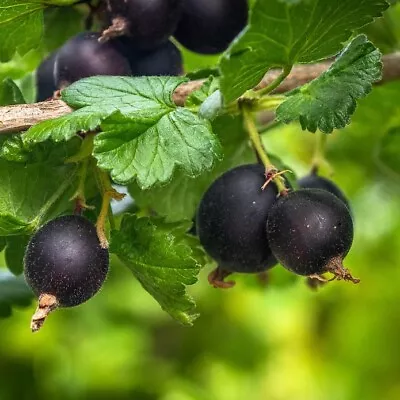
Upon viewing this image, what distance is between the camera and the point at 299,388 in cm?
295

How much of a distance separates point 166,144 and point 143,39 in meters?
0.23

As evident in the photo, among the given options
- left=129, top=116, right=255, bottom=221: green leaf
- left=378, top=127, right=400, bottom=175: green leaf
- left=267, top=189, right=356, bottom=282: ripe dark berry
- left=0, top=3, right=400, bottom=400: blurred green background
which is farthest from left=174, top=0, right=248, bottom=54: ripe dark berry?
left=0, top=3, right=400, bottom=400: blurred green background

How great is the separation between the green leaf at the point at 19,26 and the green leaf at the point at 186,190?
24 cm

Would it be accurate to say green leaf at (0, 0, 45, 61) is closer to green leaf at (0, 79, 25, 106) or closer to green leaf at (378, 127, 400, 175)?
green leaf at (0, 79, 25, 106)

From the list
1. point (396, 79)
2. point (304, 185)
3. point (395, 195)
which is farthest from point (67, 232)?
point (395, 195)

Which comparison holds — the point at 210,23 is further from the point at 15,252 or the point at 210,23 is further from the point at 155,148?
the point at 15,252

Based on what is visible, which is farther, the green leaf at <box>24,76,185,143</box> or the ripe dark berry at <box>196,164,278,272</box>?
the ripe dark berry at <box>196,164,278,272</box>

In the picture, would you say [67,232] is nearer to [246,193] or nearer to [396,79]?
[246,193]

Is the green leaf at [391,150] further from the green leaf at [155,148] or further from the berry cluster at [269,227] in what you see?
the green leaf at [155,148]

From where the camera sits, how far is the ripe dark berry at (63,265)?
→ 0.90 meters

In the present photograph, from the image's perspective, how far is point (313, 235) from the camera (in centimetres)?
92

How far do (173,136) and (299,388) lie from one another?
215cm

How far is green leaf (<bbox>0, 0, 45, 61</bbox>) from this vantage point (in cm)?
109

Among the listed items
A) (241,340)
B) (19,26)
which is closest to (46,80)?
(19,26)
